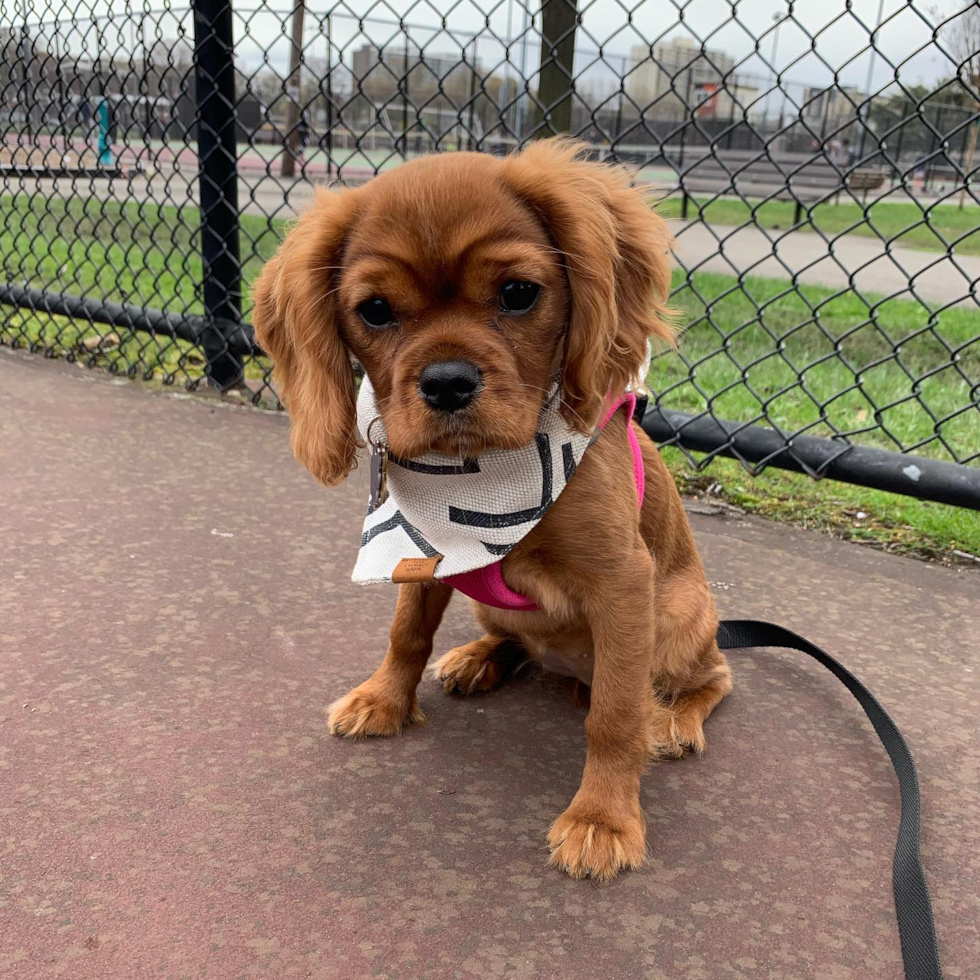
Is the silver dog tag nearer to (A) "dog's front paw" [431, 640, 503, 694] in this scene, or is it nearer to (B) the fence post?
(A) "dog's front paw" [431, 640, 503, 694]

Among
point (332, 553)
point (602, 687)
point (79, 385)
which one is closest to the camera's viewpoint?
point (602, 687)

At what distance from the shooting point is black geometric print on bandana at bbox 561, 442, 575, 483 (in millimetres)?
1817

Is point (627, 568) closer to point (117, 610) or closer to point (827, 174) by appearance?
point (117, 610)

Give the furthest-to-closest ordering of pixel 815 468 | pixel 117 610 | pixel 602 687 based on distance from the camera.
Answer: pixel 815 468 < pixel 117 610 < pixel 602 687

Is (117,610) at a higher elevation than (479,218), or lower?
lower

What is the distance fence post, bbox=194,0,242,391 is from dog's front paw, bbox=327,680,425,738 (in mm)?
2641

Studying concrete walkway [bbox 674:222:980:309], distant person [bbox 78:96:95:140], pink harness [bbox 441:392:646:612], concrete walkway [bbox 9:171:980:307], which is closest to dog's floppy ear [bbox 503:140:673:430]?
pink harness [bbox 441:392:646:612]

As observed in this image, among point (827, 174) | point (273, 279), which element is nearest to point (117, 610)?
point (273, 279)

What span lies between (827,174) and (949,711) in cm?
946

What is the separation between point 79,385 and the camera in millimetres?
4688

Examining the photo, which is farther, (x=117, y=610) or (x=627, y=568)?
(x=117, y=610)

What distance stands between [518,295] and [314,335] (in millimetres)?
432

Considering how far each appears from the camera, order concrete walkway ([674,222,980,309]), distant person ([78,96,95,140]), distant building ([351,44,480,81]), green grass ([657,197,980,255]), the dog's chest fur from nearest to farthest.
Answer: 1. the dog's chest fur
2. distant building ([351,44,480,81])
3. distant person ([78,96,95,140])
4. concrete walkway ([674,222,980,309])
5. green grass ([657,197,980,255])

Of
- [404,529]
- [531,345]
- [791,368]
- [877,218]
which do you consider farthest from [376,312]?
[877,218]
